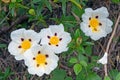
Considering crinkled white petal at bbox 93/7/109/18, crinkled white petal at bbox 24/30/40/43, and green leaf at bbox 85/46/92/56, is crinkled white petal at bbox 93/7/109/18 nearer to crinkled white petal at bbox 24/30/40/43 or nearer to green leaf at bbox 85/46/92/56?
green leaf at bbox 85/46/92/56

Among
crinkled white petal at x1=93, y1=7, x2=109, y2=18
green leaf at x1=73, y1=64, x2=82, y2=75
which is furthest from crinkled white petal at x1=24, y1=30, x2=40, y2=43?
crinkled white petal at x1=93, y1=7, x2=109, y2=18

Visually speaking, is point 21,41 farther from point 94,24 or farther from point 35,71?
point 94,24

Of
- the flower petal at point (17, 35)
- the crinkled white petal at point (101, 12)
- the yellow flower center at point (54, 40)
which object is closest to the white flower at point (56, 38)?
the yellow flower center at point (54, 40)

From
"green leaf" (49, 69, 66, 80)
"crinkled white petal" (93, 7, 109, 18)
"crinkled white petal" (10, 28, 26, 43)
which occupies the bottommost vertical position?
"green leaf" (49, 69, 66, 80)

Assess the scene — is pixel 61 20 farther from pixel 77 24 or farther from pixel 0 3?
pixel 0 3

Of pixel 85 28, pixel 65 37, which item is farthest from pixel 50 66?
pixel 85 28
